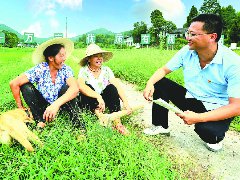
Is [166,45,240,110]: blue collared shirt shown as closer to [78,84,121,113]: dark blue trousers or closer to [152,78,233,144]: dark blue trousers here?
[152,78,233,144]: dark blue trousers

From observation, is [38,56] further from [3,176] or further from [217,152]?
[217,152]

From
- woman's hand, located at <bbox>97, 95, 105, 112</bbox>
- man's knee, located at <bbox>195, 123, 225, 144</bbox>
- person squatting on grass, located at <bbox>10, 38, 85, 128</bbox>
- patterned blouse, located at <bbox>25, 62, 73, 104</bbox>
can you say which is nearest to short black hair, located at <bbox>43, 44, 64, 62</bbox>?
person squatting on grass, located at <bbox>10, 38, 85, 128</bbox>

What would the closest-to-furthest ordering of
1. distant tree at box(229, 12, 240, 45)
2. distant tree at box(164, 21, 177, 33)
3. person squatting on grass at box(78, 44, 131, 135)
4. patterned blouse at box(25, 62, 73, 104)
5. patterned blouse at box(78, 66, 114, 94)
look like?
patterned blouse at box(25, 62, 73, 104)
person squatting on grass at box(78, 44, 131, 135)
patterned blouse at box(78, 66, 114, 94)
distant tree at box(229, 12, 240, 45)
distant tree at box(164, 21, 177, 33)

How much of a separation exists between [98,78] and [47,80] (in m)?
0.74

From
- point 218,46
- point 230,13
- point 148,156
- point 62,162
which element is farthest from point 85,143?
point 230,13

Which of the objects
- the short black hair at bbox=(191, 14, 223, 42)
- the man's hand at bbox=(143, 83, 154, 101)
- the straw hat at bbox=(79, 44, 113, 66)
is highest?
the short black hair at bbox=(191, 14, 223, 42)

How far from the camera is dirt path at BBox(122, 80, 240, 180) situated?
3494 mm

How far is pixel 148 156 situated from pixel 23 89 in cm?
179

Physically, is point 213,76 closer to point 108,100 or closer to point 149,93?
point 149,93

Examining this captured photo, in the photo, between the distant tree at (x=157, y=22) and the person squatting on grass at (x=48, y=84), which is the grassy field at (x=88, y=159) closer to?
the person squatting on grass at (x=48, y=84)

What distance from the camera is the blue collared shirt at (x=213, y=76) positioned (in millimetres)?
3570

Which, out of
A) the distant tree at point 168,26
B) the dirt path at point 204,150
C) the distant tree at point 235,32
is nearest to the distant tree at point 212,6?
the distant tree at point 168,26

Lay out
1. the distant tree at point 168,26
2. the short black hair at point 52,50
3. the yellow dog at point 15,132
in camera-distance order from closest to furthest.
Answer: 1. the yellow dog at point 15,132
2. the short black hair at point 52,50
3. the distant tree at point 168,26

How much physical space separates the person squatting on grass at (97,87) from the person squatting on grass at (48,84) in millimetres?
299
